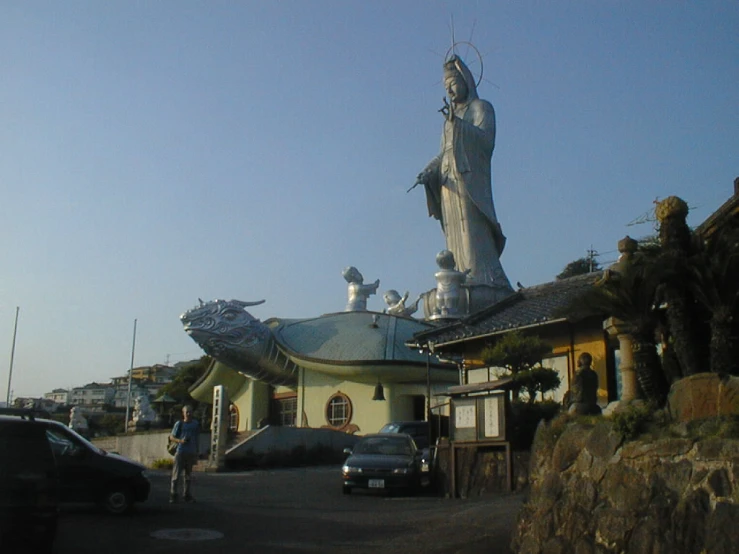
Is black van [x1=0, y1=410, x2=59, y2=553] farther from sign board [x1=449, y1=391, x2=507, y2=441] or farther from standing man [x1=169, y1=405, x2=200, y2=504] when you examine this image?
sign board [x1=449, y1=391, x2=507, y2=441]

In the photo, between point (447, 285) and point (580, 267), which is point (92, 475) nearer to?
point (447, 285)

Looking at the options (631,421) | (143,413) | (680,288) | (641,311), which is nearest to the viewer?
(631,421)

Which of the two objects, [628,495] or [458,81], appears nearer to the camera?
[628,495]

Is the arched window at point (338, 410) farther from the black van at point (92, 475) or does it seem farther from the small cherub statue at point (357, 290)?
the black van at point (92, 475)

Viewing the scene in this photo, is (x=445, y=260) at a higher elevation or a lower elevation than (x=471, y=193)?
lower

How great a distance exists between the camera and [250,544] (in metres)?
10.0

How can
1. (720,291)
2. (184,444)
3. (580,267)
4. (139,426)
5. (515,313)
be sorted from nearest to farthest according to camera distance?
(720,291) → (184,444) → (515,313) → (139,426) → (580,267)

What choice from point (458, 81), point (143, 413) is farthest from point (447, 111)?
point (143, 413)

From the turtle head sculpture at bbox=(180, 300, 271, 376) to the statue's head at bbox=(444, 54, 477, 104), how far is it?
15.4 metres

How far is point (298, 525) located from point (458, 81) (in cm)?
3243

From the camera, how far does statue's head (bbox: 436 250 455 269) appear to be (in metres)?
37.0

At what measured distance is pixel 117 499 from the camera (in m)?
12.5

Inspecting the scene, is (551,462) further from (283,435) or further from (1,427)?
(283,435)

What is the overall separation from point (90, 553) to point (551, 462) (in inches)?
210
